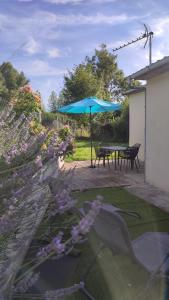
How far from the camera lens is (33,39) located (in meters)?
1.56

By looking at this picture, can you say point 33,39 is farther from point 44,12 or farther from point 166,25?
point 166,25

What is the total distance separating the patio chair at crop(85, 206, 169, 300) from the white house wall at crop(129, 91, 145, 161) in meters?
9.74

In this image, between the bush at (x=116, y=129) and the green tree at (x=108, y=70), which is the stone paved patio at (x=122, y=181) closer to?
the bush at (x=116, y=129)

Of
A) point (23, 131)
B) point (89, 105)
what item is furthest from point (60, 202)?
point (89, 105)

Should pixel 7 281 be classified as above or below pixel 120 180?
above

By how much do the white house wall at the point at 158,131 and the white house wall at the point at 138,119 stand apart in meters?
4.08

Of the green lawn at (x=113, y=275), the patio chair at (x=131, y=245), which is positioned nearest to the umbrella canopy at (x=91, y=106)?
the green lawn at (x=113, y=275)

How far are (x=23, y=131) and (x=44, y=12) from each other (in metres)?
0.88

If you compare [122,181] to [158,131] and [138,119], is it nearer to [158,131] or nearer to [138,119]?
[158,131]

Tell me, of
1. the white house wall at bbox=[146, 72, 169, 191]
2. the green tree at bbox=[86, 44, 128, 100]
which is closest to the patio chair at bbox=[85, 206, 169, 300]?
the white house wall at bbox=[146, 72, 169, 191]

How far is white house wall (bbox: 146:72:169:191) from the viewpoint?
809 centimetres

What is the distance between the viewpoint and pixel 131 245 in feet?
9.58

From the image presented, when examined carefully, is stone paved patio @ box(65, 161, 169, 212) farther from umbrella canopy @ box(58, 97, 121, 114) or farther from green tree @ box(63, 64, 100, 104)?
green tree @ box(63, 64, 100, 104)

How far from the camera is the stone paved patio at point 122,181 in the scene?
25.0ft
